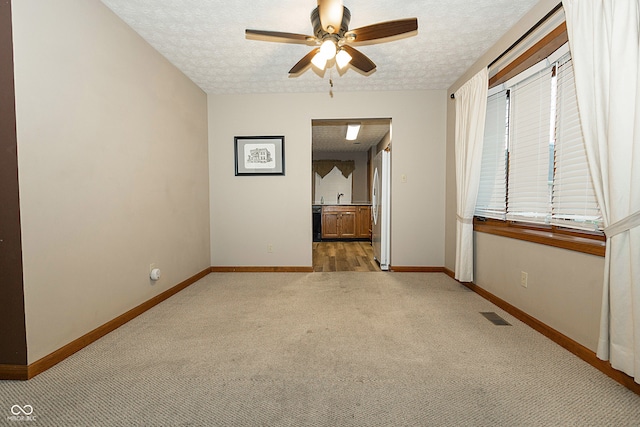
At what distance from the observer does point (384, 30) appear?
1.89m

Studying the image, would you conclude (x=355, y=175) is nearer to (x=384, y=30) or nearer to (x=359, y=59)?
(x=359, y=59)

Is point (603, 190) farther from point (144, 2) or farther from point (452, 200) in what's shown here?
point (144, 2)

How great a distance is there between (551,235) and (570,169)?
0.48 m

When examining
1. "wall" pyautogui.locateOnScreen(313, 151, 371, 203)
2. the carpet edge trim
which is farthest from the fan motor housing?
"wall" pyautogui.locateOnScreen(313, 151, 371, 203)

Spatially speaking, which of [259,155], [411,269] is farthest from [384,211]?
[259,155]

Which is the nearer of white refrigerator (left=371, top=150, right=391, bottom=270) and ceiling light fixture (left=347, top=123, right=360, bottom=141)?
white refrigerator (left=371, top=150, right=391, bottom=270)

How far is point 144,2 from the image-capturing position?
2.05 meters

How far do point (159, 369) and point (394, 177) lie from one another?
10.7ft

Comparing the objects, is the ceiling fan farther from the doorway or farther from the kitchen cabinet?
the kitchen cabinet

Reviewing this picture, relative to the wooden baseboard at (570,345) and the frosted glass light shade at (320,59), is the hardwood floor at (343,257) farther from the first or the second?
the frosted glass light shade at (320,59)

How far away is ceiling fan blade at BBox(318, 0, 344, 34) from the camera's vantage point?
1643 mm

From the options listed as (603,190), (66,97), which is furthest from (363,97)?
(66,97)

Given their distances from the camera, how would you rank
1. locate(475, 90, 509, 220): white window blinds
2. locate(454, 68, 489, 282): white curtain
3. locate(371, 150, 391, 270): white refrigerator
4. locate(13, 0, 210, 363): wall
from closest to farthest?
locate(13, 0, 210, 363): wall
locate(475, 90, 509, 220): white window blinds
locate(454, 68, 489, 282): white curtain
locate(371, 150, 391, 270): white refrigerator

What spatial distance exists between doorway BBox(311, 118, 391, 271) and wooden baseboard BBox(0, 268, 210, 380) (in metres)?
2.28
